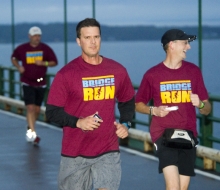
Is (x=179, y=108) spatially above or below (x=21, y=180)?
above

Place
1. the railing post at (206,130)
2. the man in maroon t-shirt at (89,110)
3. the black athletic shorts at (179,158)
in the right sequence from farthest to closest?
the railing post at (206,130) → the black athletic shorts at (179,158) → the man in maroon t-shirt at (89,110)

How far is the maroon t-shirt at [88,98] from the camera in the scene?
714cm

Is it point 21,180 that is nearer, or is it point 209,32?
point 21,180

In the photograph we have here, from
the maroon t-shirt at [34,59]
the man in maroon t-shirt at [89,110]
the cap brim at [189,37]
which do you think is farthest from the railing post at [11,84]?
the man in maroon t-shirt at [89,110]

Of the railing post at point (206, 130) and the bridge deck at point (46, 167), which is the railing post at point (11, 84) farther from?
the railing post at point (206, 130)

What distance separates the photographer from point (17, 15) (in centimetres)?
2341

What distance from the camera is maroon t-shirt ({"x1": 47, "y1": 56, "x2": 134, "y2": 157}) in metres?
7.14

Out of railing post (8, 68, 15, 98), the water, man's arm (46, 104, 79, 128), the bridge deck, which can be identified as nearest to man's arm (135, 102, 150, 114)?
man's arm (46, 104, 79, 128)

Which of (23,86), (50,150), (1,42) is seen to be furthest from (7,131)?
(1,42)

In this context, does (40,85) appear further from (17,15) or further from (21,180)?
(17,15)

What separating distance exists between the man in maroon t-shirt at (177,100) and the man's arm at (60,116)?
1.25m

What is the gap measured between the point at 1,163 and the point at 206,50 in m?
3.35

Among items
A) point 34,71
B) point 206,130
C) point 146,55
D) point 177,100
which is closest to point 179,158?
point 177,100

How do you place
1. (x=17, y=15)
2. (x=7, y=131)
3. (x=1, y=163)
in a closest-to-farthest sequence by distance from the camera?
(x=1, y=163) < (x=7, y=131) < (x=17, y=15)
